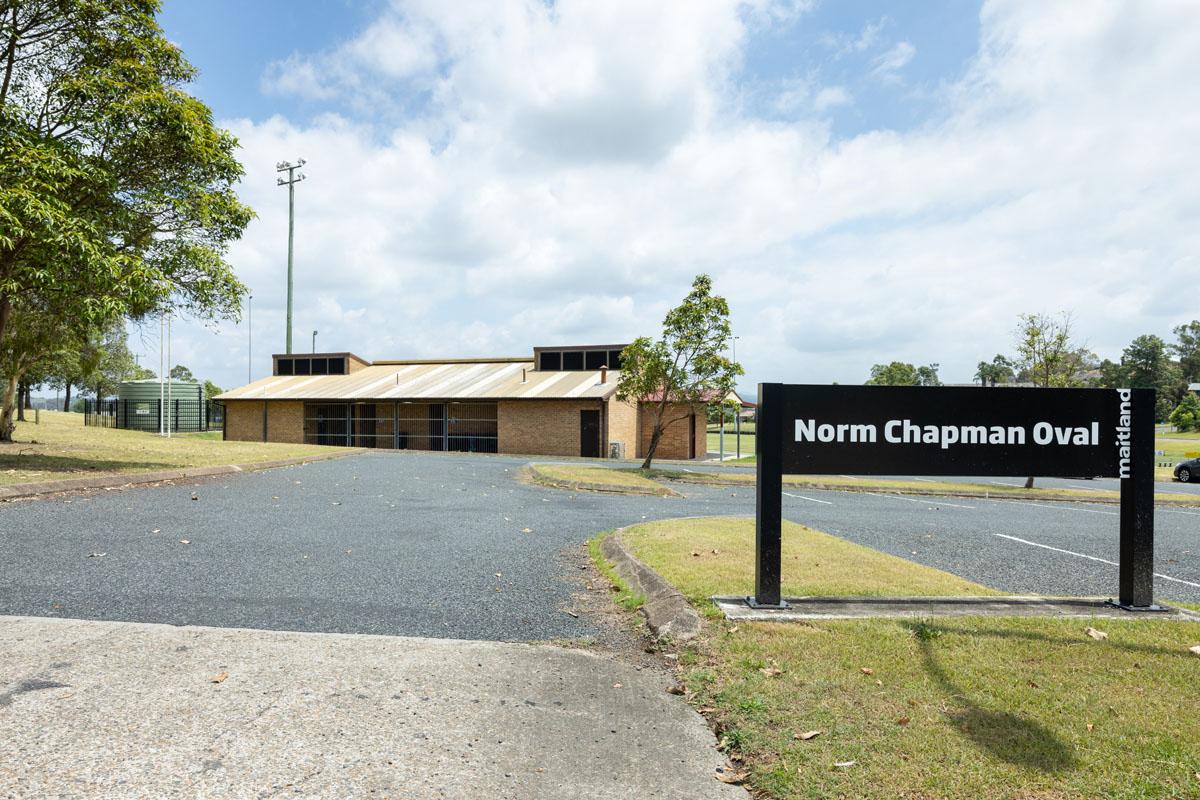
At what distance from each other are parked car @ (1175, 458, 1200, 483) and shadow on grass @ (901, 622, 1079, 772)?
31530 millimetres

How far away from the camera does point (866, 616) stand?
4926 millimetres

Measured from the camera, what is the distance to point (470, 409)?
121ft

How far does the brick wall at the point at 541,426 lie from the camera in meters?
31.5

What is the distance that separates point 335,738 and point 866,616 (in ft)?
11.7

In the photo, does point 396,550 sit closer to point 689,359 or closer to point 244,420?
point 689,359

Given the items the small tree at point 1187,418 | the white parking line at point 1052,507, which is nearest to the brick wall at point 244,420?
the white parking line at point 1052,507

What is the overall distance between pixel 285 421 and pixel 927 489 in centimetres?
3240

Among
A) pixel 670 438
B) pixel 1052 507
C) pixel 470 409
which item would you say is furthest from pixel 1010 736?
pixel 470 409

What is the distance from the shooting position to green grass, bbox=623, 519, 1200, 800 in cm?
283

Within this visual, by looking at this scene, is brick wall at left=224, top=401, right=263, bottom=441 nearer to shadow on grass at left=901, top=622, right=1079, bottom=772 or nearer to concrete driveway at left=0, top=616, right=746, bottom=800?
concrete driveway at left=0, top=616, right=746, bottom=800

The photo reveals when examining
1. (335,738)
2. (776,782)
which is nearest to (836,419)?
(776,782)

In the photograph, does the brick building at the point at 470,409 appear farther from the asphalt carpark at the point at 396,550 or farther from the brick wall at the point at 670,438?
the asphalt carpark at the point at 396,550

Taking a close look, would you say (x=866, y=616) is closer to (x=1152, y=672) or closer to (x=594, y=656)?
(x=1152, y=672)

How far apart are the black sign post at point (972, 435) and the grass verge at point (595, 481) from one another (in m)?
10.8
